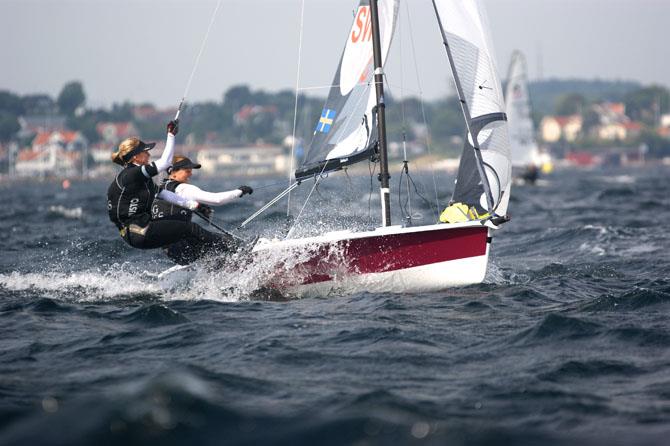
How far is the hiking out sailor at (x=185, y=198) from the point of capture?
33.3ft

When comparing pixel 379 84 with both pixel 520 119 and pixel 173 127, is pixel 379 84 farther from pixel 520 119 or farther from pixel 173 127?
pixel 520 119

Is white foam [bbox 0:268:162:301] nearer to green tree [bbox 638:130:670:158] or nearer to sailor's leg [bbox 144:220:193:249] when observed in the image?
sailor's leg [bbox 144:220:193:249]

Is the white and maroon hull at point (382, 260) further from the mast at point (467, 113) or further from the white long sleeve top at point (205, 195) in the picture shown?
the mast at point (467, 113)

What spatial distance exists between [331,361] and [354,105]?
4695 mm

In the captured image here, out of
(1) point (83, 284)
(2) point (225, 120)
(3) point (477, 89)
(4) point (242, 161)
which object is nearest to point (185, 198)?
(1) point (83, 284)

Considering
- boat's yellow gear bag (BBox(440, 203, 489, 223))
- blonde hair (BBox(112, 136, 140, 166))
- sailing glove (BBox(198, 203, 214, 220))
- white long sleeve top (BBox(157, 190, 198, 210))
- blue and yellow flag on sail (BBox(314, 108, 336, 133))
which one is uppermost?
blue and yellow flag on sail (BBox(314, 108, 336, 133))

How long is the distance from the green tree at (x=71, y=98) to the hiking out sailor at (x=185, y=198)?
19362cm

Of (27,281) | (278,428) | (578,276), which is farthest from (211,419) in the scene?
(578,276)

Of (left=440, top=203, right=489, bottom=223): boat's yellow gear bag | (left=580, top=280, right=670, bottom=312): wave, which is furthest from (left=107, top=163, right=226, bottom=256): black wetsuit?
(left=580, top=280, right=670, bottom=312): wave

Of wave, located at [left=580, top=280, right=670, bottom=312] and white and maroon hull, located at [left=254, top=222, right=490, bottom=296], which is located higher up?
white and maroon hull, located at [left=254, top=222, right=490, bottom=296]

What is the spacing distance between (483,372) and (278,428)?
1.85 m

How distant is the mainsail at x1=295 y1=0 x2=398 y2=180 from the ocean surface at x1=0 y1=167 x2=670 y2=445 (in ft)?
5.70

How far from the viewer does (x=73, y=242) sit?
1778cm

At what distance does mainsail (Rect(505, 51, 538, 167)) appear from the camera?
160 ft
